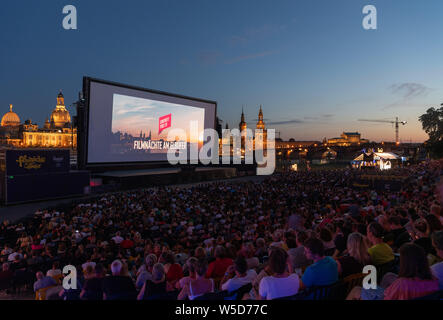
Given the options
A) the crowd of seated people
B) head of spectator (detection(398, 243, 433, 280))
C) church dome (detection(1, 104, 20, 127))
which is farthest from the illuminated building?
head of spectator (detection(398, 243, 433, 280))

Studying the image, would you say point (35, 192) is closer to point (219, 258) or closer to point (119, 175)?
point (119, 175)

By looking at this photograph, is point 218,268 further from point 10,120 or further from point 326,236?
point 10,120

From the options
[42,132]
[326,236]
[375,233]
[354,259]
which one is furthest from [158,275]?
[42,132]

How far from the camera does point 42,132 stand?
11769cm

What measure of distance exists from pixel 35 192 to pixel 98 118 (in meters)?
7.98

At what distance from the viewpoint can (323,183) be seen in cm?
2423

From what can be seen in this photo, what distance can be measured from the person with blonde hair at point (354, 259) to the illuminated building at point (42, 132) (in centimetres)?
10875

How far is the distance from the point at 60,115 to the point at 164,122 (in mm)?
126948

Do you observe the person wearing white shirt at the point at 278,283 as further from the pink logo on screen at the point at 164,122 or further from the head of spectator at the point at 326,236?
the pink logo on screen at the point at 164,122

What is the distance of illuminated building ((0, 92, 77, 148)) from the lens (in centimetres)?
11594

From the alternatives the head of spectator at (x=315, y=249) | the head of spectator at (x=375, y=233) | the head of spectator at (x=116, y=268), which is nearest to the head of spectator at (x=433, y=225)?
the head of spectator at (x=375, y=233)

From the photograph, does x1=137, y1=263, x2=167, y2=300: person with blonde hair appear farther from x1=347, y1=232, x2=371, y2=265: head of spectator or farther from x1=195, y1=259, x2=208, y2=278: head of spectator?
x1=347, y1=232, x2=371, y2=265: head of spectator
